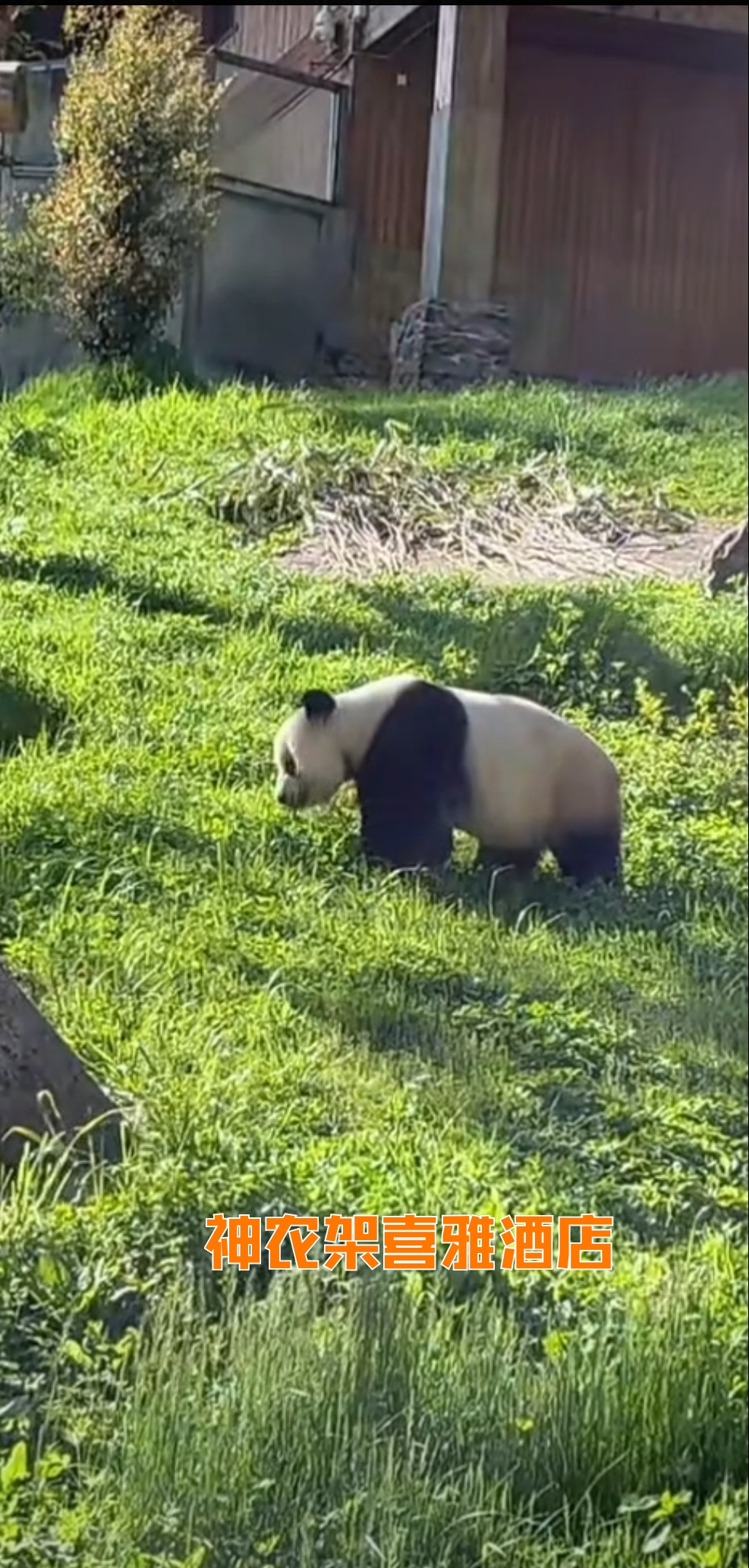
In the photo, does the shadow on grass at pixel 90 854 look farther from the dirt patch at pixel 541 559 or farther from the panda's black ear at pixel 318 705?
the dirt patch at pixel 541 559

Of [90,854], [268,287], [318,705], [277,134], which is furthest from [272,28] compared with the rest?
[90,854]

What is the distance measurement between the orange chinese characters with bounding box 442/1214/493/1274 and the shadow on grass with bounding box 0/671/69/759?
446 millimetres

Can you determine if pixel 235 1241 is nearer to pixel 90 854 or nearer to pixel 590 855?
pixel 90 854

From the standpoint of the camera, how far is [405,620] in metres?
1.50

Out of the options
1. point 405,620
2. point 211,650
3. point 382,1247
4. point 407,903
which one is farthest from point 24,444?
point 382,1247

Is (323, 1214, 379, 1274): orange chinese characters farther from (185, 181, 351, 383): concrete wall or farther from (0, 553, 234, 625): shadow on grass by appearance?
(185, 181, 351, 383): concrete wall

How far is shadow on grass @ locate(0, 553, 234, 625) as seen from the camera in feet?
4.39

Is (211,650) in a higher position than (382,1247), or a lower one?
higher

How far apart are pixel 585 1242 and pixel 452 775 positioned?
1.17 feet

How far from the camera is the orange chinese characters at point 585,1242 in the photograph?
4.78ft

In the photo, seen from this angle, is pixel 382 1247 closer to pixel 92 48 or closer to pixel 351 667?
pixel 351 667

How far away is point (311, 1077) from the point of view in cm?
140

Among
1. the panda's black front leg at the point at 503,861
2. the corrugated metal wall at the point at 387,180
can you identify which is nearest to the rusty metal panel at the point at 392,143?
the corrugated metal wall at the point at 387,180

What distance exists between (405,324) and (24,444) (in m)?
0.34
